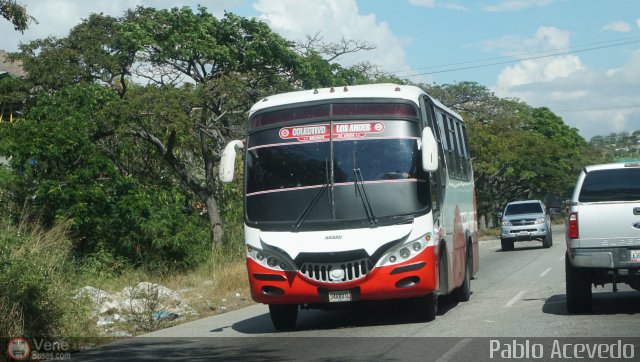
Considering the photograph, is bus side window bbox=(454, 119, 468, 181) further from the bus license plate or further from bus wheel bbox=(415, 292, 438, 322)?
the bus license plate

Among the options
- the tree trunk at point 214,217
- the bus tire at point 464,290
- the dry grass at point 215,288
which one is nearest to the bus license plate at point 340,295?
the bus tire at point 464,290

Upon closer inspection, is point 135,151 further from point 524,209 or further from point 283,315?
point 283,315

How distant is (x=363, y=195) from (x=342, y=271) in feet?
3.58

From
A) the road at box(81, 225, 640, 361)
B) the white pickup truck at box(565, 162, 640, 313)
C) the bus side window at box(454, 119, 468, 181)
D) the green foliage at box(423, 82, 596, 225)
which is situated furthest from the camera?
the green foliage at box(423, 82, 596, 225)

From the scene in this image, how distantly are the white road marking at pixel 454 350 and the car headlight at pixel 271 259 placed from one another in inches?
104

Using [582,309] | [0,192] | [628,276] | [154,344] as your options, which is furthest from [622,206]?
[0,192]

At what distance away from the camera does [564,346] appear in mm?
10242

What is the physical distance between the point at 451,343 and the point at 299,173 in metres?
3.43

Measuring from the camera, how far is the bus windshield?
1248 centimetres

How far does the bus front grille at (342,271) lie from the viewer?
12.2 meters

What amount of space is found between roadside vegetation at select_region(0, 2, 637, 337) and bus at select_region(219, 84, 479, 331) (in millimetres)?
2929

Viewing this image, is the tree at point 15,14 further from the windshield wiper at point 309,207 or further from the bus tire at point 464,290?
the bus tire at point 464,290

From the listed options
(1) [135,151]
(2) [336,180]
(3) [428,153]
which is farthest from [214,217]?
(3) [428,153]

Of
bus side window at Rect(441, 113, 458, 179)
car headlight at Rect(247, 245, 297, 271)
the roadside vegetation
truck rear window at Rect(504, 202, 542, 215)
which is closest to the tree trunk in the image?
the roadside vegetation
